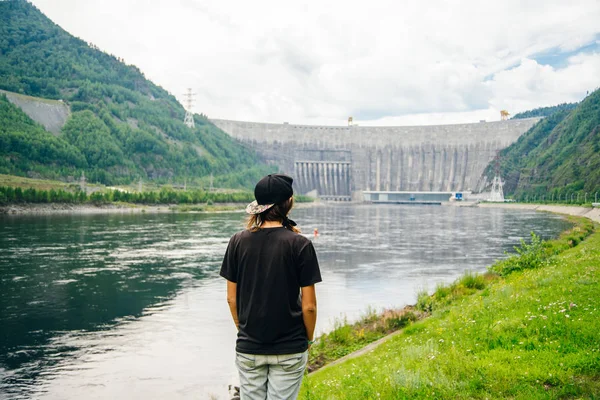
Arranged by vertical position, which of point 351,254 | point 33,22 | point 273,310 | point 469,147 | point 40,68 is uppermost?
point 33,22

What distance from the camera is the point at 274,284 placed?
498cm

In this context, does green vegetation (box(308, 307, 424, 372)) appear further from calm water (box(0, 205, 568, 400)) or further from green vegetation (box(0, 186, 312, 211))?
green vegetation (box(0, 186, 312, 211))

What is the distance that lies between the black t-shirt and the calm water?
6858mm

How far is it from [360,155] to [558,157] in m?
82.0

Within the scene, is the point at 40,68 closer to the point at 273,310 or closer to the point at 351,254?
the point at 351,254

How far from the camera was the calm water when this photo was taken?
40.0 ft

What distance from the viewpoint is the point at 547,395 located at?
6.32m

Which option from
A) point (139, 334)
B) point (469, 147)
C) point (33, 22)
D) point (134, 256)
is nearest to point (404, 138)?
point (469, 147)

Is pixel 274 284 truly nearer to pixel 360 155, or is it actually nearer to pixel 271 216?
pixel 271 216

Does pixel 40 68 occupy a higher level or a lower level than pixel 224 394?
higher

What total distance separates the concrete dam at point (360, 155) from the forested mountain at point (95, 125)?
34.0 feet

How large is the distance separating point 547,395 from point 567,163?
117 meters

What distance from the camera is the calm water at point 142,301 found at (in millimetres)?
12195

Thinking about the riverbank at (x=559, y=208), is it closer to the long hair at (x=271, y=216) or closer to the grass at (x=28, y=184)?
the long hair at (x=271, y=216)
